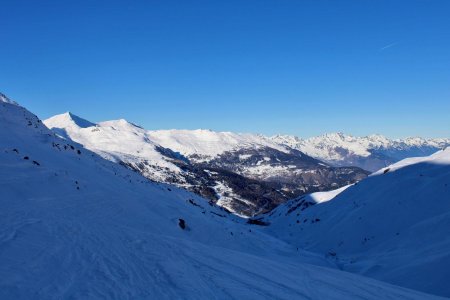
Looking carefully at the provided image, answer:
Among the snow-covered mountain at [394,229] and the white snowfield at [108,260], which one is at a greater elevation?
the snow-covered mountain at [394,229]

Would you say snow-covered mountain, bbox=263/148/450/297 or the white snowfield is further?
snow-covered mountain, bbox=263/148/450/297

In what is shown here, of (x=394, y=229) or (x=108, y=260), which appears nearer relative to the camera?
(x=108, y=260)

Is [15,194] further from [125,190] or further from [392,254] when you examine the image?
[392,254]

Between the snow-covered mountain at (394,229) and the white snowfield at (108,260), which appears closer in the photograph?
the white snowfield at (108,260)

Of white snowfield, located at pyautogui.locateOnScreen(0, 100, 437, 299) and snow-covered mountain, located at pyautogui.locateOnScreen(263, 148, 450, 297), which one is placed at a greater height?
snow-covered mountain, located at pyautogui.locateOnScreen(263, 148, 450, 297)

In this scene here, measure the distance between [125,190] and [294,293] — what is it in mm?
20151

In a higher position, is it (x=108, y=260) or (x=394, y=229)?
(x=394, y=229)

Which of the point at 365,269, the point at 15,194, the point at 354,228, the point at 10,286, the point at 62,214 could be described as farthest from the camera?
the point at 354,228

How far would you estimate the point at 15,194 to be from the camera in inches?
686

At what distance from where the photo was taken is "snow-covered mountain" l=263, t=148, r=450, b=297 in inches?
808

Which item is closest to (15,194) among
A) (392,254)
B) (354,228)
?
(392,254)

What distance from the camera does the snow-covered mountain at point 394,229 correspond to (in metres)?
20.5

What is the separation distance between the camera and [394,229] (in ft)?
97.7

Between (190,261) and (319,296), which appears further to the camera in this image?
(190,261)
